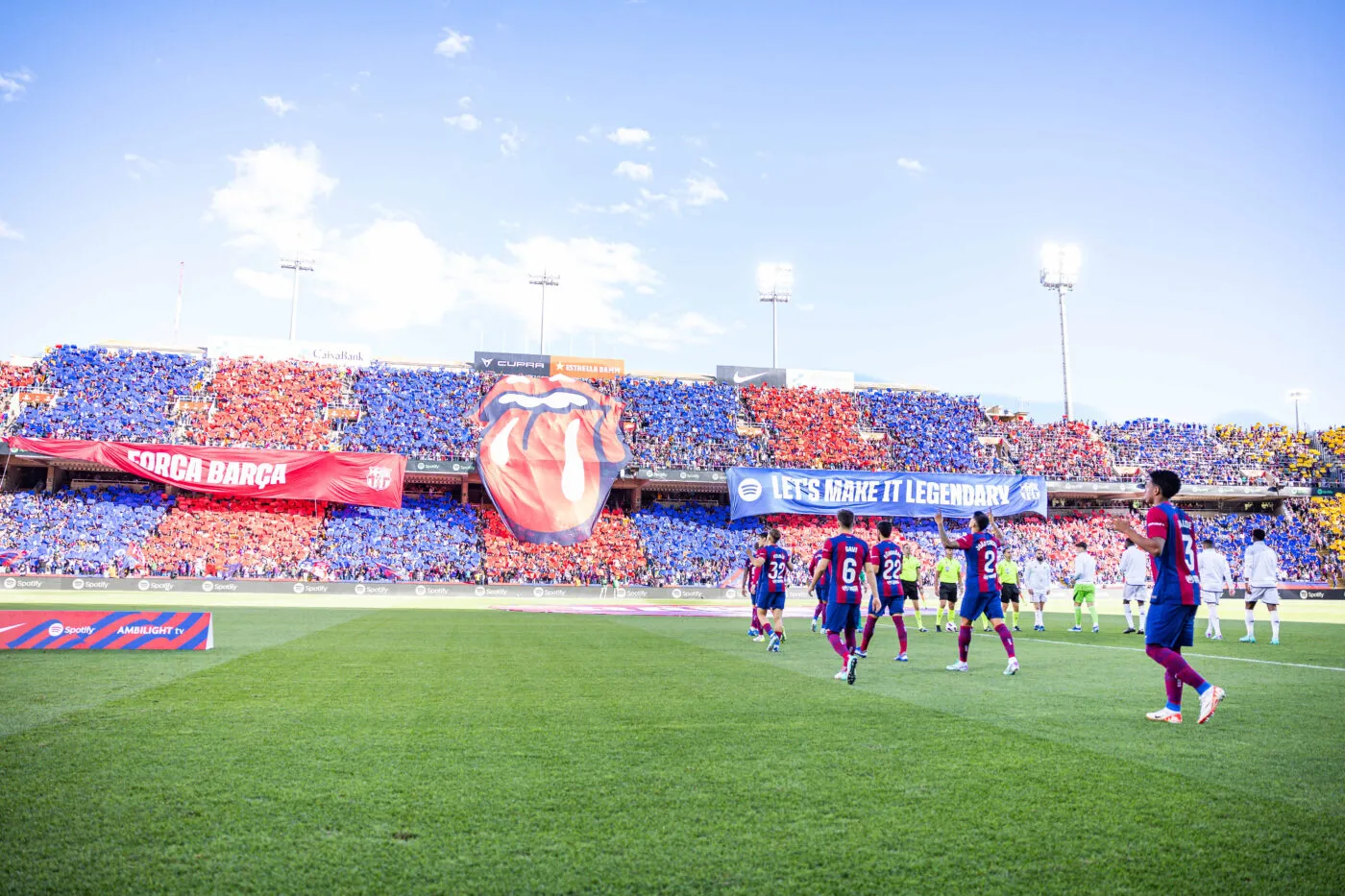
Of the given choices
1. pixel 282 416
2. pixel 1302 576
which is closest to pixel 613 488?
pixel 282 416

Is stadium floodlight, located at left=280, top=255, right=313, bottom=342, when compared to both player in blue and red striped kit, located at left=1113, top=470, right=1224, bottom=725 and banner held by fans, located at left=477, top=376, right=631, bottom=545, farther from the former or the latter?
player in blue and red striped kit, located at left=1113, top=470, right=1224, bottom=725

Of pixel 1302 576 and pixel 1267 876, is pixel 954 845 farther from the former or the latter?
pixel 1302 576

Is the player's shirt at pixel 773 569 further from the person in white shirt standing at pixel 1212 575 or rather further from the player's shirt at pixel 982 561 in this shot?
the person in white shirt standing at pixel 1212 575

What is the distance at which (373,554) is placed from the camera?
3419 centimetres

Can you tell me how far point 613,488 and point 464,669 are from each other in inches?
1222

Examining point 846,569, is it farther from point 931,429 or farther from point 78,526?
point 931,429

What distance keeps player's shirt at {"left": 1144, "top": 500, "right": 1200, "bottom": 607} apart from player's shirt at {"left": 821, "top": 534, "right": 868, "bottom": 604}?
3.40 metres

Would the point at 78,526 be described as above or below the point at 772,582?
above

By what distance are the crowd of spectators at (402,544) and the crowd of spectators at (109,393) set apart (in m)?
9.39

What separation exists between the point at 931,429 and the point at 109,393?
137 feet

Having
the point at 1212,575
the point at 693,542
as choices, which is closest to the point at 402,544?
the point at 693,542

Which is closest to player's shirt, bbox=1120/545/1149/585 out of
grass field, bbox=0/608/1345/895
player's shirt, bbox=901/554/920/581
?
player's shirt, bbox=901/554/920/581

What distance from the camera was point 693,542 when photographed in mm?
38125

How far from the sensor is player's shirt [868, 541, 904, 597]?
13.1 meters
